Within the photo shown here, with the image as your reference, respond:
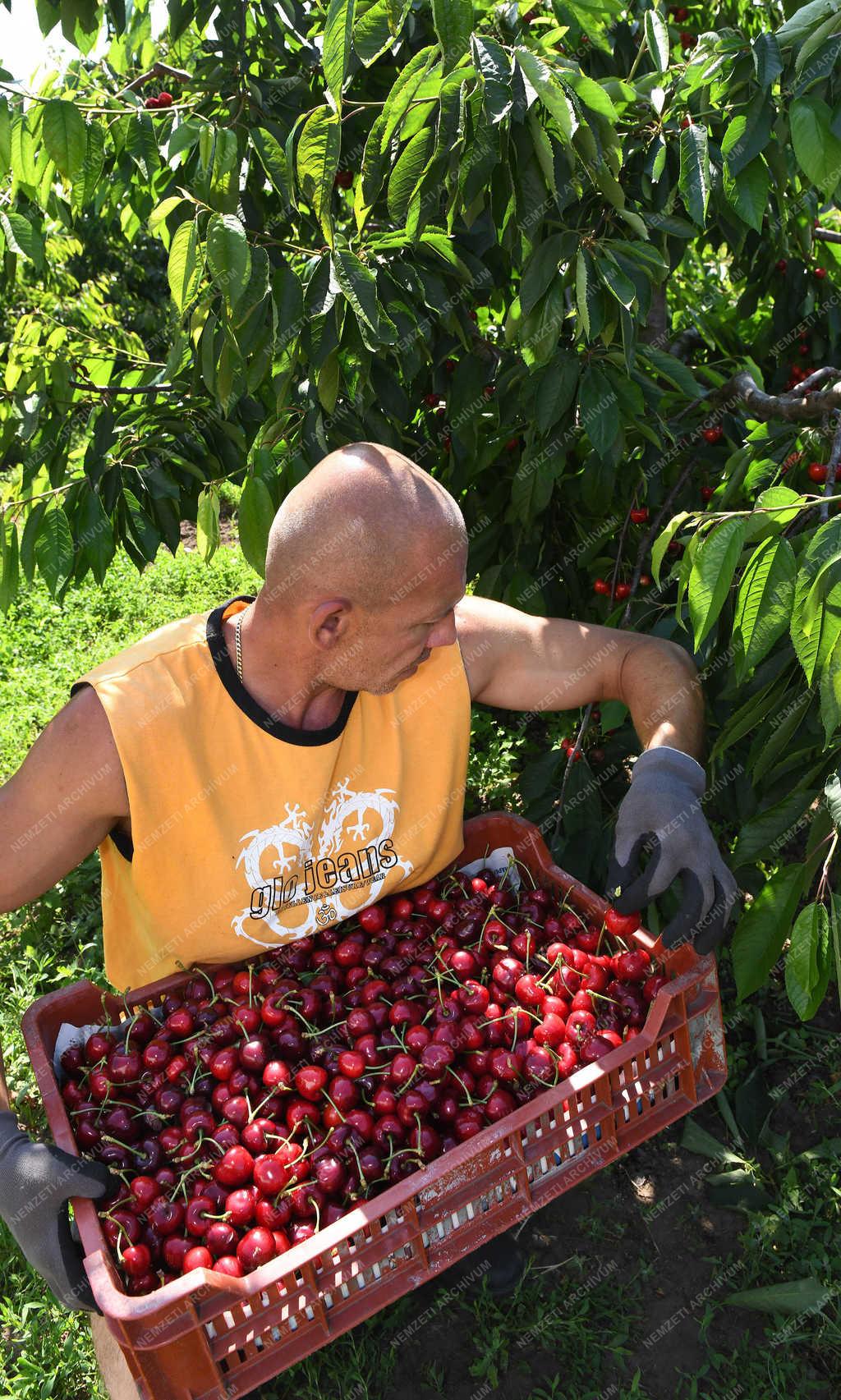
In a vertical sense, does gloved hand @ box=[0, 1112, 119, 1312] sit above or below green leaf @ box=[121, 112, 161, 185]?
below

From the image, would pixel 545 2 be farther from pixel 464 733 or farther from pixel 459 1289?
pixel 459 1289

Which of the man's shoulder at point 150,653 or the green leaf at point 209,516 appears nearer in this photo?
the man's shoulder at point 150,653

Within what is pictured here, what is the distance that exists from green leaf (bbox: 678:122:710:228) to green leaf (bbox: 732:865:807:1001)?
1160mm

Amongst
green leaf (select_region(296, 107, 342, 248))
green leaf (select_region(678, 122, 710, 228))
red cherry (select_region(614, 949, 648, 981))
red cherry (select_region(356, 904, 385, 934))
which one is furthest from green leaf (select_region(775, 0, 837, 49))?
red cherry (select_region(356, 904, 385, 934))

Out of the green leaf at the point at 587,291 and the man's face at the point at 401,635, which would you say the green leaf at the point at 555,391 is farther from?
the man's face at the point at 401,635

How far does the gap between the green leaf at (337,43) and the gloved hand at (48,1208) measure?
1661mm

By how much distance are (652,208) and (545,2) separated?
1.85ft

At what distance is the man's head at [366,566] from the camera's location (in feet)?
5.87

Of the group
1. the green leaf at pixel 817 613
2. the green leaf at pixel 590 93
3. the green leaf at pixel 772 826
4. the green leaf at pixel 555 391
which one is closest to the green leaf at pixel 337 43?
the green leaf at pixel 590 93

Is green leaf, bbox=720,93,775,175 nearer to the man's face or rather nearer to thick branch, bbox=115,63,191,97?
the man's face

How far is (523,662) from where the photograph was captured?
7.69 feet

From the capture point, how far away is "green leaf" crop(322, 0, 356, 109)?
64.9 inches

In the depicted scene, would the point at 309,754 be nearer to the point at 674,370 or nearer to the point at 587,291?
the point at 587,291

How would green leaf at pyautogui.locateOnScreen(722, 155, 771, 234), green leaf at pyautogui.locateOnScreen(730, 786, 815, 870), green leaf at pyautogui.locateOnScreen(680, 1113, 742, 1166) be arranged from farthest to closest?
green leaf at pyautogui.locateOnScreen(680, 1113, 742, 1166) < green leaf at pyautogui.locateOnScreen(722, 155, 771, 234) < green leaf at pyautogui.locateOnScreen(730, 786, 815, 870)
